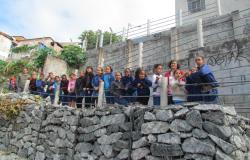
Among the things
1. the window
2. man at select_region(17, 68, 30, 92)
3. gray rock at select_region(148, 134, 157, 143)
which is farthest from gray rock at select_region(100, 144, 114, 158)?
the window

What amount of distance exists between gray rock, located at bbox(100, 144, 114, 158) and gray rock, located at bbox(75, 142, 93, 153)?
0.45m

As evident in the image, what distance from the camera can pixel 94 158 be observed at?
20.0 ft

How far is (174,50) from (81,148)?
735 centimetres

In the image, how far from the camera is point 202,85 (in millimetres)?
5109

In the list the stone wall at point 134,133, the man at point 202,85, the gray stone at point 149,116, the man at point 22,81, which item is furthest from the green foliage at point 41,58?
the man at point 202,85

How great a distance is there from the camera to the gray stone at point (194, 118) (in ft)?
15.0

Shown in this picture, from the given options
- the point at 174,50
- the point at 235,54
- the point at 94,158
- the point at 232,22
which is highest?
the point at 232,22

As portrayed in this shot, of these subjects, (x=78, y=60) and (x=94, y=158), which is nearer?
(x=94, y=158)

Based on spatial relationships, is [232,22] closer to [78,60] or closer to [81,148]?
[81,148]

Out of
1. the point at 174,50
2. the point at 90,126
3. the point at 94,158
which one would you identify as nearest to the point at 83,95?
the point at 90,126

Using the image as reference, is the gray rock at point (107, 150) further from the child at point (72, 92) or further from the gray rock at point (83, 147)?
the child at point (72, 92)

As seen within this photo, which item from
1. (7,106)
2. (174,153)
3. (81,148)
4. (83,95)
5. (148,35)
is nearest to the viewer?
(174,153)

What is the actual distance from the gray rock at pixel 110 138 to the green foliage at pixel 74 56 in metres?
11.5

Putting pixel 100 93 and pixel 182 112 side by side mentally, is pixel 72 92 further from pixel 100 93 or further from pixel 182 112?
pixel 182 112
